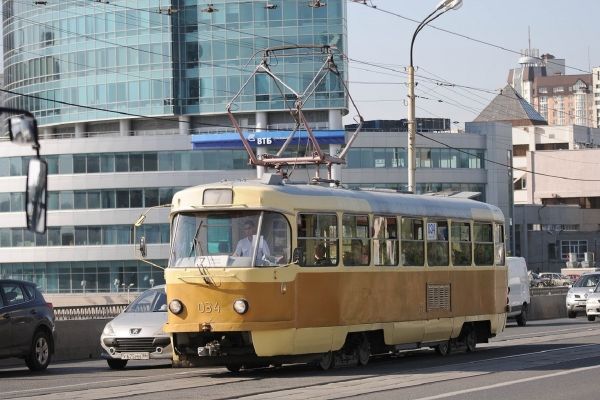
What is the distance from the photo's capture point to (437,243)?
78.8 feet

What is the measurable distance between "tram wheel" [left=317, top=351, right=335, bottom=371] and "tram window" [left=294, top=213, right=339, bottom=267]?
143 cm

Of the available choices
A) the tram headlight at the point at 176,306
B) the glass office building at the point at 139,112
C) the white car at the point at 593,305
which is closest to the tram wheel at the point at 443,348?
the tram headlight at the point at 176,306

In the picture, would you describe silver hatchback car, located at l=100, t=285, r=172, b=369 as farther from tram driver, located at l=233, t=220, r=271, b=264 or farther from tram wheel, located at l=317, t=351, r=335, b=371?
tram driver, located at l=233, t=220, r=271, b=264

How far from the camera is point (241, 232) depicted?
1950 cm

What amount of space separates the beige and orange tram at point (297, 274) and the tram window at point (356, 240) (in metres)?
0.02

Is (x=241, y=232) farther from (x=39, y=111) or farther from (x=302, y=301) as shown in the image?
(x=39, y=111)

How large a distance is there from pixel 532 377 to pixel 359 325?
357cm

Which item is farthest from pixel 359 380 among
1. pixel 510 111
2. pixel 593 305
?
pixel 510 111

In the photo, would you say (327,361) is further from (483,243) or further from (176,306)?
(483,243)

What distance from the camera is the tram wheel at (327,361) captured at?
20516mm

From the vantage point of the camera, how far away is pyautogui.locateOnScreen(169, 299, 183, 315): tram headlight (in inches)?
770

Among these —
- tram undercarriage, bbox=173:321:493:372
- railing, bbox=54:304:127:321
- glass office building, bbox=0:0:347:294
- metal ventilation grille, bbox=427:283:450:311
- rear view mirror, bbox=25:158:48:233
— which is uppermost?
glass office building, bbox=0:0:347:294

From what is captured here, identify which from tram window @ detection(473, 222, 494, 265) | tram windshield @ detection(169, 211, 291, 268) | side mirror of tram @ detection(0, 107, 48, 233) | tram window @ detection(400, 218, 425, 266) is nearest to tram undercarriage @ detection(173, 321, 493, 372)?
tram windshield @ detection(169, 211, 291, 268)

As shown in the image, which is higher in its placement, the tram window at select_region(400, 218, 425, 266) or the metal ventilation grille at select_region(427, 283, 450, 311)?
the tram window at select_region(400, 218, 425, 266)
